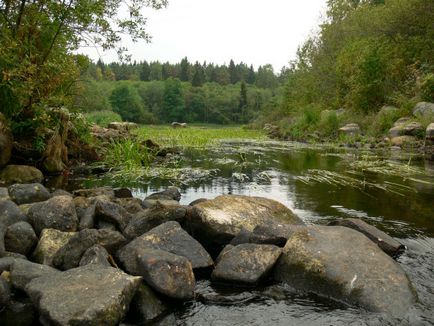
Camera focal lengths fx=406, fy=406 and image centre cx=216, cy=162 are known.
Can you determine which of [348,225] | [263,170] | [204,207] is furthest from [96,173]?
[348,225]

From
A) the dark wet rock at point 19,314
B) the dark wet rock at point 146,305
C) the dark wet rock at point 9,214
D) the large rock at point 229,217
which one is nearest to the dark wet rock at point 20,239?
the dark wet rock at point 9,214

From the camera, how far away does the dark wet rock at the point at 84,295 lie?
3.41m

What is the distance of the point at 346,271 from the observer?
14.7 feet

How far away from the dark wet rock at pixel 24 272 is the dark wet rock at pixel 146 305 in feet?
2.88

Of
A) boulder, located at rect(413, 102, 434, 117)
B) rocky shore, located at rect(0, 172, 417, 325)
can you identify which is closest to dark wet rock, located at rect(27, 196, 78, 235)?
rocky shore, located at rect(0, 172, 417, 325)

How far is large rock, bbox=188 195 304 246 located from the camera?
5578 mm

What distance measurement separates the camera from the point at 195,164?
14594 mm

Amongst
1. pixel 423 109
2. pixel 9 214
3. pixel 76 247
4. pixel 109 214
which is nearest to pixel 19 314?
pixel 76 247

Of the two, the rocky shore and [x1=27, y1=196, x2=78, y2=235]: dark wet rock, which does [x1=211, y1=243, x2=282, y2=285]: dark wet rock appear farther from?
[x1=27, y1=196, x2=78, y2=235]: dark wet rock

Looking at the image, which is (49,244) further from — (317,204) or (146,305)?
(317,204)

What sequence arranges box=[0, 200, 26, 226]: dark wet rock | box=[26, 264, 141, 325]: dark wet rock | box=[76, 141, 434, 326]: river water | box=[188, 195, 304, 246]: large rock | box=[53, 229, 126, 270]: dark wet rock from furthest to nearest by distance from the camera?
box=[188, 195, 304, 246]: large rock → box=[0, 200, 26, 226]: dark wet rock → box=[53, 229, 126, 270]: dark wet rock → box=[76, 141, 434, 326]: river water → box=[26, 264, 141, 325]: dark wet rock

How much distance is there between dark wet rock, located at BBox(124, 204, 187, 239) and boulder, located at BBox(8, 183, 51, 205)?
210 centimetres

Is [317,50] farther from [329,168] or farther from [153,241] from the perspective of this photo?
[153,241]

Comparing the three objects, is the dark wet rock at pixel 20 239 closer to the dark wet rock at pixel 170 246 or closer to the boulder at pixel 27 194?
the dark wet rock at pixel 170 246
